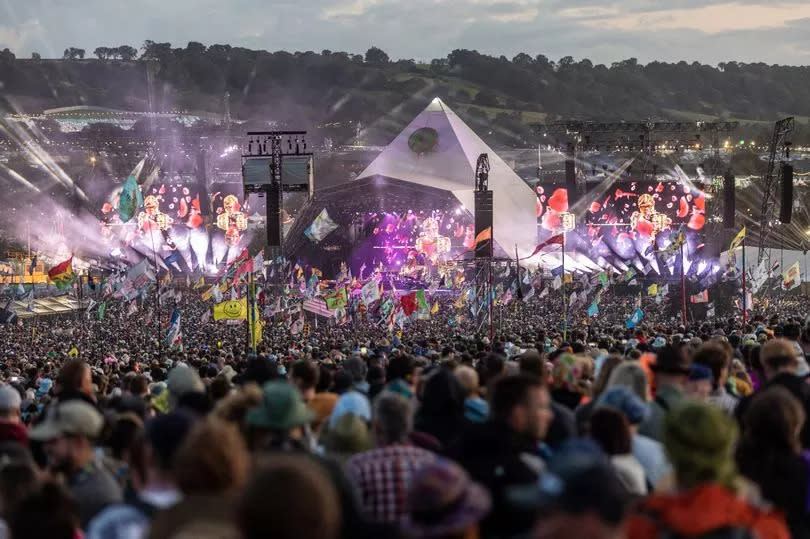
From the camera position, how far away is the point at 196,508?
406 centimetres

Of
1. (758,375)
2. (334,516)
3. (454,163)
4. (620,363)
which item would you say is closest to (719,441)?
(334,516)

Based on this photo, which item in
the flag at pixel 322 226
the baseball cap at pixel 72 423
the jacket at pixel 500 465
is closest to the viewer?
the jacket at pixel 500 465

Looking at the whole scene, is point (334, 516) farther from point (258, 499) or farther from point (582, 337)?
point (582, 337)

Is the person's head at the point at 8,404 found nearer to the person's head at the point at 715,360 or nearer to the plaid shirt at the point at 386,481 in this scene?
→ the plaid shirt at the point at 386,481

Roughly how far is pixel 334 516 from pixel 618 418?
2573 millimetres

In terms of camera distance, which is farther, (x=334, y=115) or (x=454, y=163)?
(x=334, y=115)

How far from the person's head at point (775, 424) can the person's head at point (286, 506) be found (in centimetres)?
271

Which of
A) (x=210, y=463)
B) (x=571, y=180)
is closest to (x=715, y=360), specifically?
(x=210, y=463)

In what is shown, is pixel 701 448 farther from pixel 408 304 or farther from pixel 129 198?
pixel 408 304

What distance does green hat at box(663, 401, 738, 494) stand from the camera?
4574 mm

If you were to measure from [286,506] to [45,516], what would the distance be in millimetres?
1426

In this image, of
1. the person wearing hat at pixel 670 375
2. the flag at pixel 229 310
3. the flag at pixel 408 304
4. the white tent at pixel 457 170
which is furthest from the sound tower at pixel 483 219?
the white tent at pixel 457 170

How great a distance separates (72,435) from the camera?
19.5ft

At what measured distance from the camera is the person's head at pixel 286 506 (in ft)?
11.4
